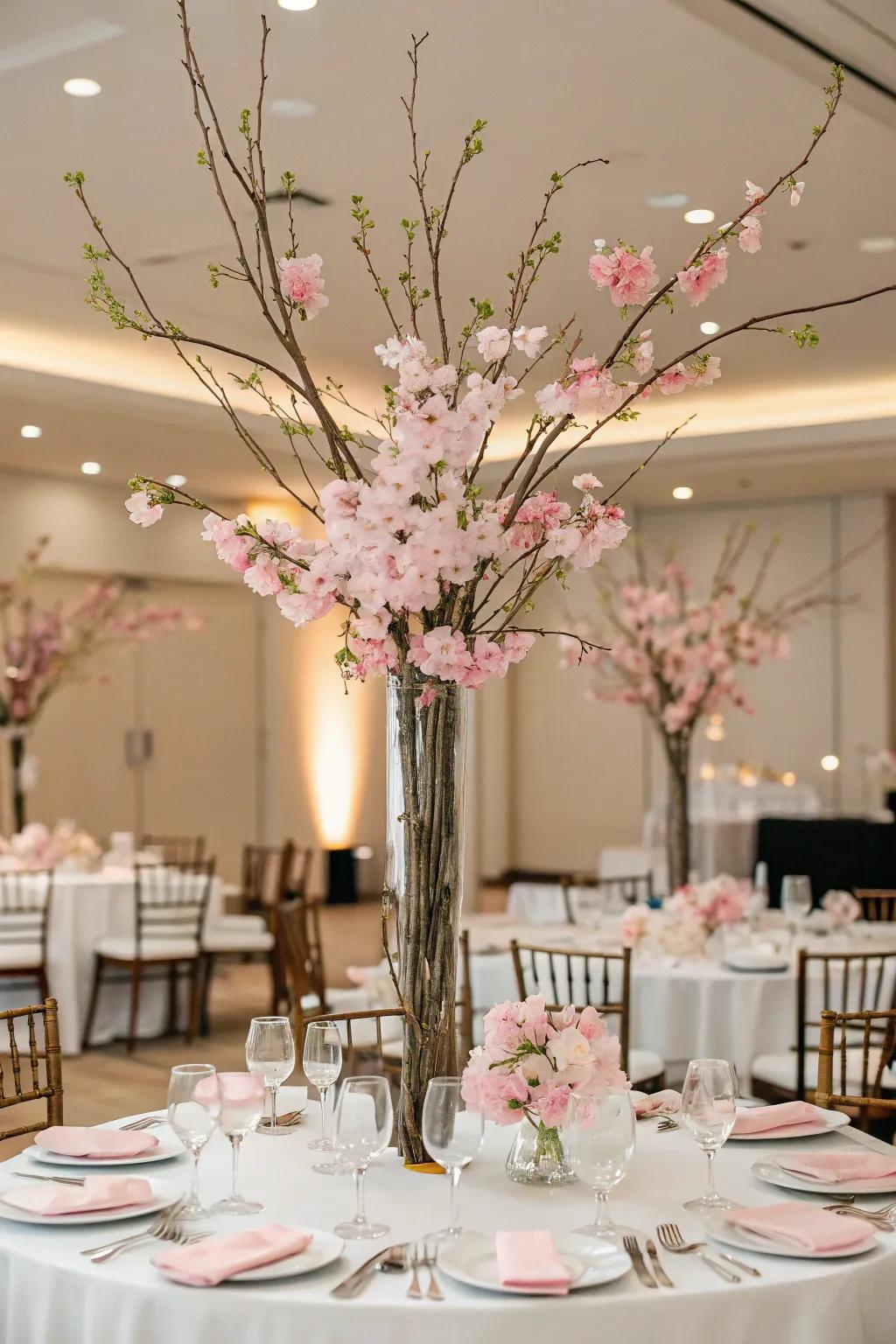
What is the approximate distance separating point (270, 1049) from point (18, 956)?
543 cm

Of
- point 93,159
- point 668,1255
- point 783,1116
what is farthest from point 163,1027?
point 668,1255

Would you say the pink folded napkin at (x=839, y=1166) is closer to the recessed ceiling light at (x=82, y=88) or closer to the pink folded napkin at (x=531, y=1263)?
the pink folded napkin at (x=531, y=1263)

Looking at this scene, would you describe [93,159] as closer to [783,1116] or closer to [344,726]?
[783,1116]

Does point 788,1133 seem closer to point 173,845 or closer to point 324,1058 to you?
point 324,1058

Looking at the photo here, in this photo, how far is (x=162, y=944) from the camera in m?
8.02

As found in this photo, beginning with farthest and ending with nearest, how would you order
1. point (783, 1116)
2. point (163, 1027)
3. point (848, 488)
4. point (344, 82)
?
1. point (848, 488)
2. point (163, 1027)
3. point (344, 82)
4. point (783, 1116)

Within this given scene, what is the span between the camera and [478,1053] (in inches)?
102

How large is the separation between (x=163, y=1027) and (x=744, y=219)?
6582mm

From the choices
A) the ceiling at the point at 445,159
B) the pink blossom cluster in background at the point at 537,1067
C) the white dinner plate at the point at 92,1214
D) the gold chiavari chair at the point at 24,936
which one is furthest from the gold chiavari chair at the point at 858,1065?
the gold chiavari chair at the point at 24,936

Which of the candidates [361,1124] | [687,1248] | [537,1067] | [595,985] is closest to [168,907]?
[595,985]

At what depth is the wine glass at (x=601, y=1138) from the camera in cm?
218

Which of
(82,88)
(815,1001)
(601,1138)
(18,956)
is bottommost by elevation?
(18,956)

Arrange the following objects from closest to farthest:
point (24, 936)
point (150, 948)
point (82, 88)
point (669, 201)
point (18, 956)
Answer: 1. point (82, 88)
2. point (669, 201)
3. point (18, 956)
4. point (24, 936)
5. point (150, 948)

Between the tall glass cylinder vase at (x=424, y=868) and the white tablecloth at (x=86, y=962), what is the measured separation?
547 centimetres
